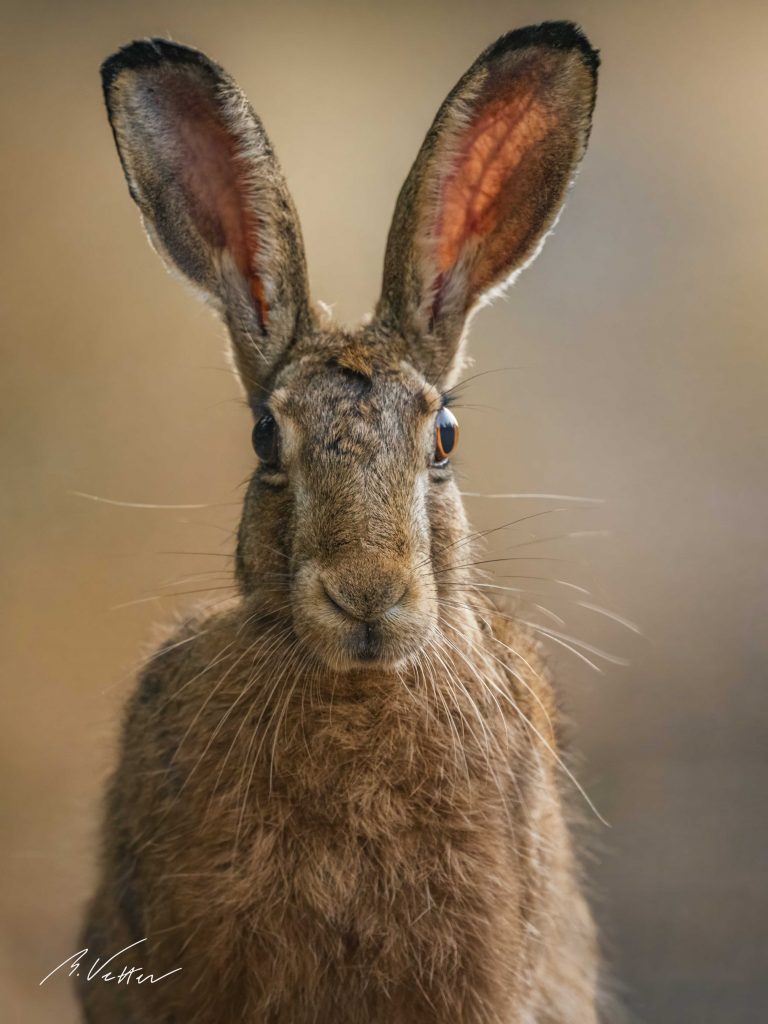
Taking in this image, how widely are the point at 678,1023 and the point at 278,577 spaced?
736mm

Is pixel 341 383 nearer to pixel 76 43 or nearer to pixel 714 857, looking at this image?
pixel 76 43

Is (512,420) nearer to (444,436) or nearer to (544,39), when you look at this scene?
(444,436)

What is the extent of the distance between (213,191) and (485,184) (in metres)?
0.27

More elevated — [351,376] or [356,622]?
[351,376]

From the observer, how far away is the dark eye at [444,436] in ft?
3.22

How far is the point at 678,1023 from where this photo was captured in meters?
1.23

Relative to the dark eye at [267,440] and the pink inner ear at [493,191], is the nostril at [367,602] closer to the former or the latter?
the dark eye at [267,440]

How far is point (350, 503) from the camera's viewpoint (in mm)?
889

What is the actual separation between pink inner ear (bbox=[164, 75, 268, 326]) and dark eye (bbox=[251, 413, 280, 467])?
12 centimetres

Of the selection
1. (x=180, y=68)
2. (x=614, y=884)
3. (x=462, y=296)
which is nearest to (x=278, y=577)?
(x=462, y=296)
